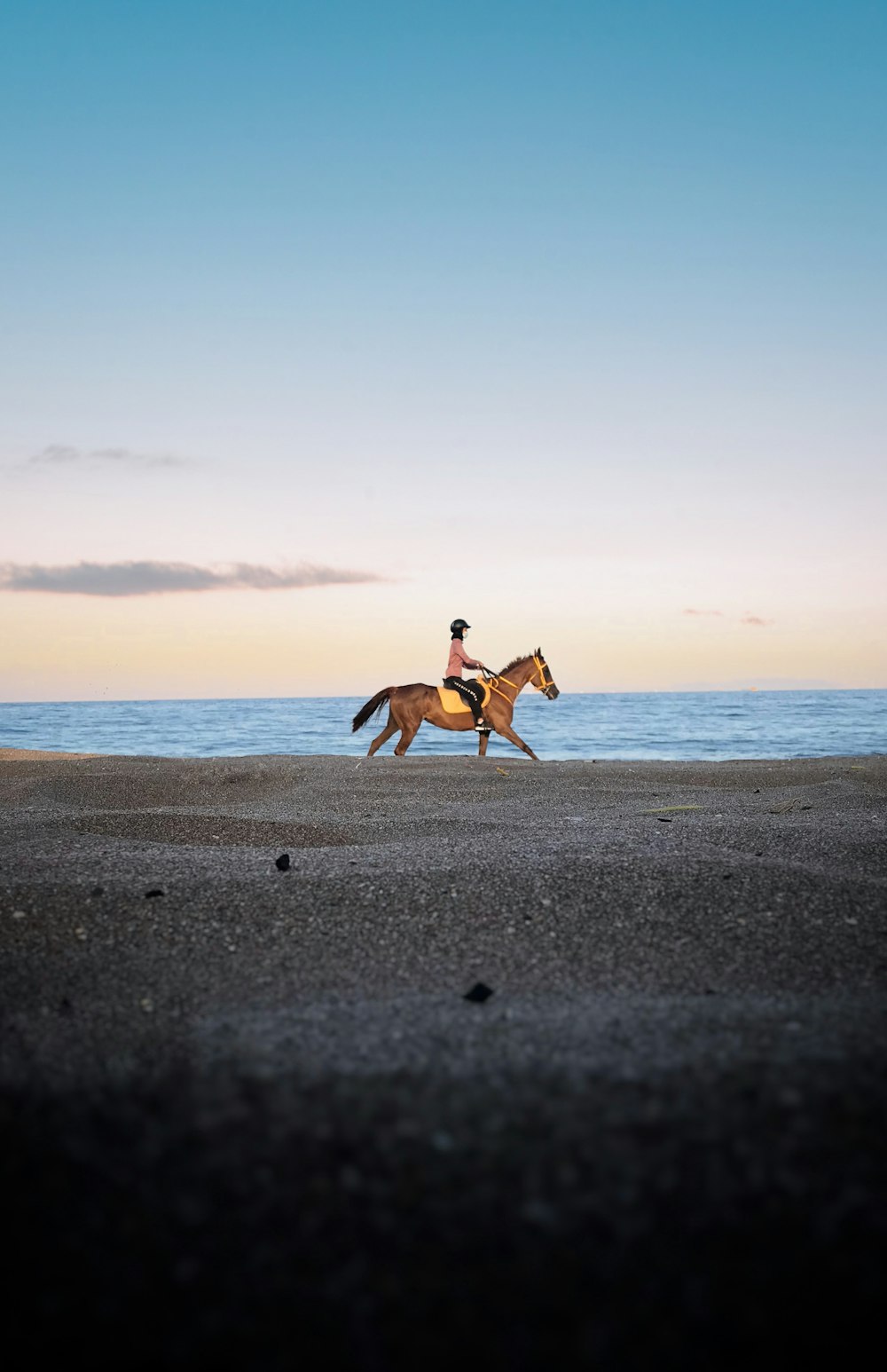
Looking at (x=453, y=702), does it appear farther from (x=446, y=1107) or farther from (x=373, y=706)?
(x=446, y=1107)

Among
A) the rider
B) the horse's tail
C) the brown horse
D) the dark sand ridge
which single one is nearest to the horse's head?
the brown horse

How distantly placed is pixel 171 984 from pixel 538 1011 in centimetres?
126

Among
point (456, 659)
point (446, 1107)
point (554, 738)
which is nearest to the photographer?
point (446, 1107)

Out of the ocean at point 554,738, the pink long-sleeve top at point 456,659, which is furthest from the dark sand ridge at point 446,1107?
the ocean at point 554,738

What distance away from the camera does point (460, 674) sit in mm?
12383

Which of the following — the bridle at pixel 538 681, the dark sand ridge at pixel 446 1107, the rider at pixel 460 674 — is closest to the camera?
the dark sand ridge at pixel 446 1107

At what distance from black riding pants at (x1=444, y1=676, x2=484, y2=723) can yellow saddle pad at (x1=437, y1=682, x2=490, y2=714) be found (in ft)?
0.14

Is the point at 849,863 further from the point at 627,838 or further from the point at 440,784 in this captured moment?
the point at 440,784

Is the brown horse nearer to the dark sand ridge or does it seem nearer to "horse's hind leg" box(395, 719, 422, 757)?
"horse's hind leg" box(395, 719, 422, 757)

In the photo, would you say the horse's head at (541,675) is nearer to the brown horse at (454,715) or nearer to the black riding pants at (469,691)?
the brown horse at (454,715)

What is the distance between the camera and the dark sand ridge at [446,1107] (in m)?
1.19

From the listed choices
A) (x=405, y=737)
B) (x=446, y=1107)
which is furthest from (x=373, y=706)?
(x=446, y=1107)

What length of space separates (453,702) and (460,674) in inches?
17.1

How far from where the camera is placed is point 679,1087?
5.91ft
